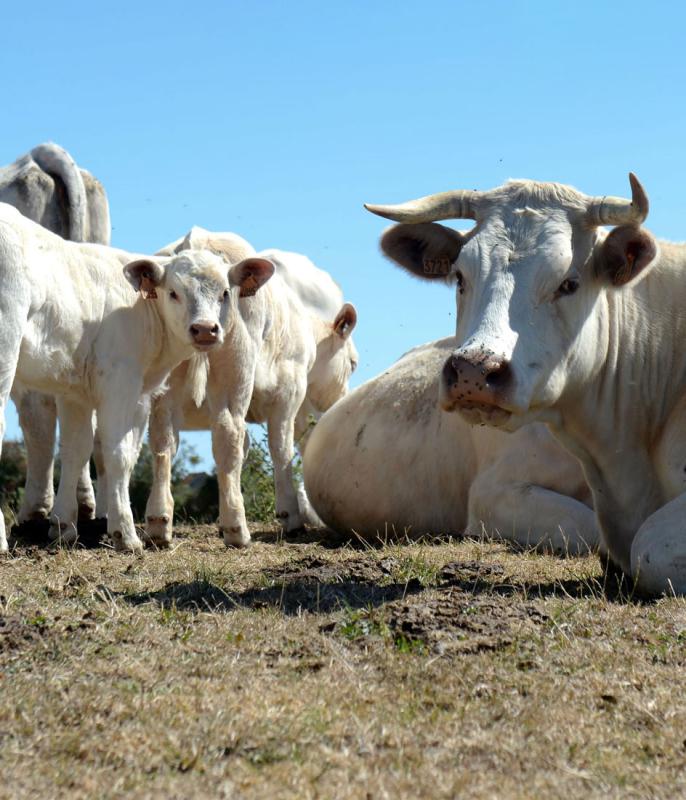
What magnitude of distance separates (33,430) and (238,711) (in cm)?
753

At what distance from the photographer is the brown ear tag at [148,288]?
9364 millimetres

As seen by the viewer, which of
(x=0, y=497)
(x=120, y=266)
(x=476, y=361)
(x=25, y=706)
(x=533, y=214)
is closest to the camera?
(x=25, y=706)

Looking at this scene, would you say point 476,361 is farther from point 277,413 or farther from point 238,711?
point 277,413

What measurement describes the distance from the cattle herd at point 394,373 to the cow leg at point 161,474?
0.02 meters

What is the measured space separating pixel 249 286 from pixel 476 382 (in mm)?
4802

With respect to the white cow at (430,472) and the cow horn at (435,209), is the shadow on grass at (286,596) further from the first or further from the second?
the white cow at (430,472)

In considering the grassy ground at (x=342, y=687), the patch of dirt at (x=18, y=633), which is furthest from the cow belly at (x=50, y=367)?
the patch of dirt at (x=18, y=633)

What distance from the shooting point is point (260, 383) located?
11.6 meters

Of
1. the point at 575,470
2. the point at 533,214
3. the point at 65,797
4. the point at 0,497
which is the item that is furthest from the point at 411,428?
the point at 0,497

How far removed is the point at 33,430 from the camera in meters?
11.2

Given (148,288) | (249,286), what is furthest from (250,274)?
(148,288)

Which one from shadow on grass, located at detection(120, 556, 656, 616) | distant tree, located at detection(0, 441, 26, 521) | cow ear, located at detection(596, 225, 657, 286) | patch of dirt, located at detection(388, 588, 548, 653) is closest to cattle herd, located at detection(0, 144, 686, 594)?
cow ear, located at detection(596, 225, 657, 286)

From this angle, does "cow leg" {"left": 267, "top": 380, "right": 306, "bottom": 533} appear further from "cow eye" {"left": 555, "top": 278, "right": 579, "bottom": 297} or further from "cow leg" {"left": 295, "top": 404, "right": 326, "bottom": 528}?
"cow eye" {"left": 555, "top": 278, "right": 579, "bottom": 297}

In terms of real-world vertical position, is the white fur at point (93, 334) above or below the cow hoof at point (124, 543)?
above
